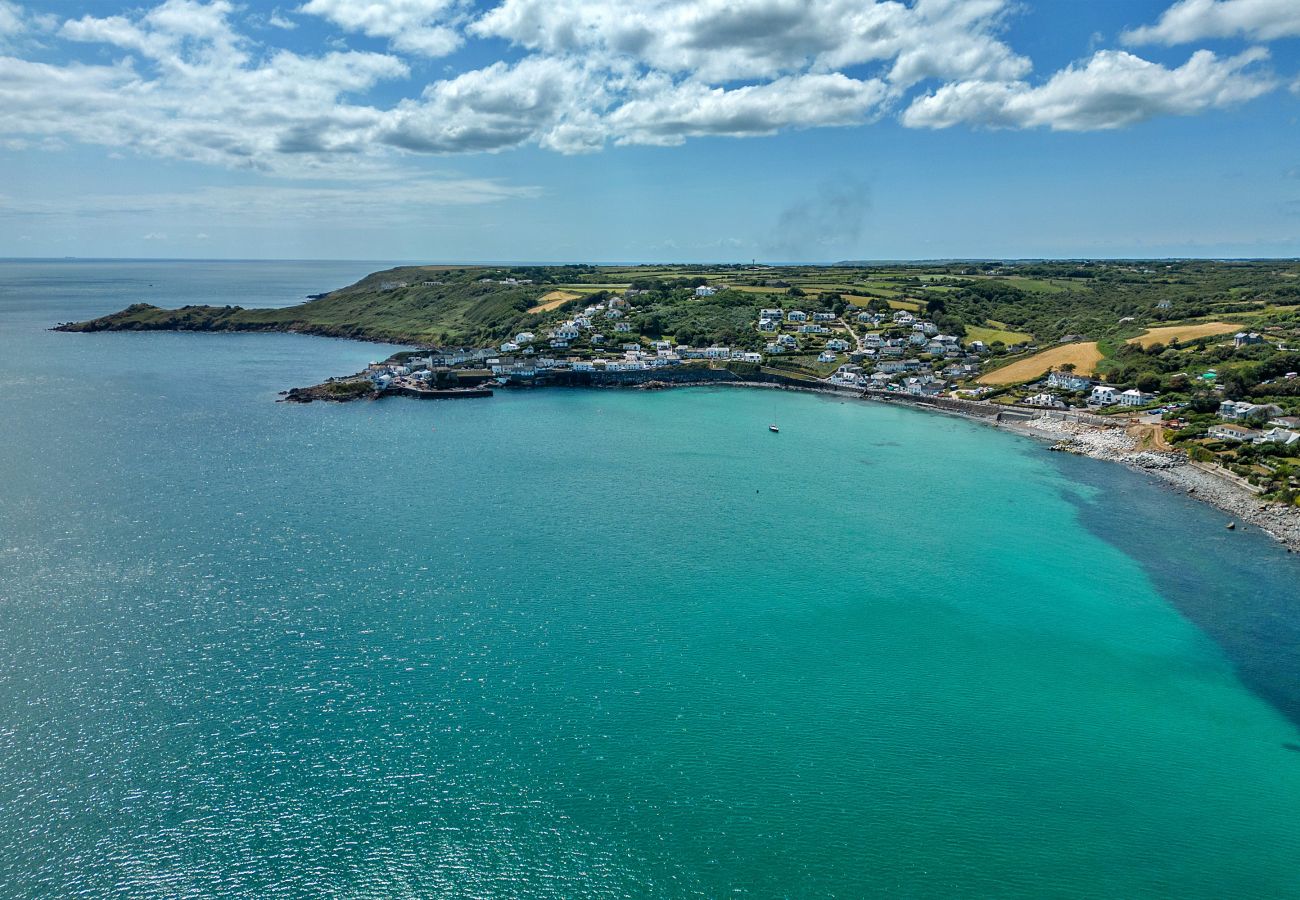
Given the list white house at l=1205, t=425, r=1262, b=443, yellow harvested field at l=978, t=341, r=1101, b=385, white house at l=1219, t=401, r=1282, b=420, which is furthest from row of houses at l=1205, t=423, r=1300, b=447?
yellow harvested field at l=978, t=341, r=1101, b=385

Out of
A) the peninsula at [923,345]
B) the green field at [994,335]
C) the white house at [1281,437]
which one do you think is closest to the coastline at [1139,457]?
the peninsula at [923,345]

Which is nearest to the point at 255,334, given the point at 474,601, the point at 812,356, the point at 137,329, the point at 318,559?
the point at 137,329

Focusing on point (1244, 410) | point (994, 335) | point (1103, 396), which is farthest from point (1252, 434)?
point (994, 335)

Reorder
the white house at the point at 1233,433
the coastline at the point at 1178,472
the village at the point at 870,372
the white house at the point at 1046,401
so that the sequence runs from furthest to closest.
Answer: the white house at the point at 1046,401, the village at the point at 870,372, the white house at the point at 1233,433, the coastline at the point at 1178,472

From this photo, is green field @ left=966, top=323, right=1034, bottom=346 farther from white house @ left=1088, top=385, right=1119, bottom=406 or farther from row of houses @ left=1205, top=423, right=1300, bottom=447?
row of houses @ left=1205, top=423, right=1300, bottom=447

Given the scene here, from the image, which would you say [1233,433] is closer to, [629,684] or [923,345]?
[923,345]

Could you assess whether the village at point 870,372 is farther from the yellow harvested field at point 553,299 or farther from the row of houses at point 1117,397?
the yellow harvested field at point 553,299
